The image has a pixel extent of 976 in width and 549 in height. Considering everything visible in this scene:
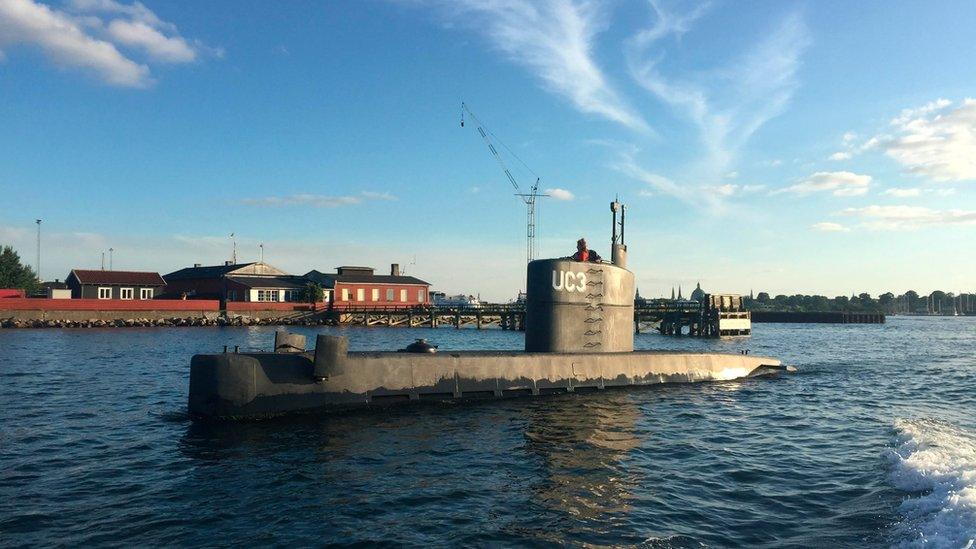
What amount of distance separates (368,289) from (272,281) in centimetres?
1218

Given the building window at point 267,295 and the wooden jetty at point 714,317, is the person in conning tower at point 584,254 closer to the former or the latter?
the wooden jetty at point 714,317

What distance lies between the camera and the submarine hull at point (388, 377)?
16.8 metres

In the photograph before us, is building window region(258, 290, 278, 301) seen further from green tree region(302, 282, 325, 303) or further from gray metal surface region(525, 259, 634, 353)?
gray metal surface region(525, 259, 634, 353)

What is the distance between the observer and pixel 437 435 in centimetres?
1605

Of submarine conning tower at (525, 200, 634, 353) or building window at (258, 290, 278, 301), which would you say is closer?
submarine conning tower at (525, 200, 634, 353)

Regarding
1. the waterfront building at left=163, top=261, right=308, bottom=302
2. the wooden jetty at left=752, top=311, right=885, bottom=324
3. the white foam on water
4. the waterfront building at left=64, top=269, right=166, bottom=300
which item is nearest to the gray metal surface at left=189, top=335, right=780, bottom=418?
the white foam on water

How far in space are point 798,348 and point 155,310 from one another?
2460 inches

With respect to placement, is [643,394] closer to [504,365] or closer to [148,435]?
[504,365]

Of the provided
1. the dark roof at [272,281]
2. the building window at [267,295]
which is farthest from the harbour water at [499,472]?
the dark roof at [272,281]

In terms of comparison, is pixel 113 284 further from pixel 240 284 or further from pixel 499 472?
pixel 499 472

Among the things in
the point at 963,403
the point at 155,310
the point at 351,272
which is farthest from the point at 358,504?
the point at 351,272

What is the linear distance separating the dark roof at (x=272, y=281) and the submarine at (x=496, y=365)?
63029 millimetres

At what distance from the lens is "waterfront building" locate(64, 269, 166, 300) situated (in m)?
72.4

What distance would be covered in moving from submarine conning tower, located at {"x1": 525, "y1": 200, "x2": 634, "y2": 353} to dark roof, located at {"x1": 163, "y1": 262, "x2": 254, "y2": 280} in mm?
67906
